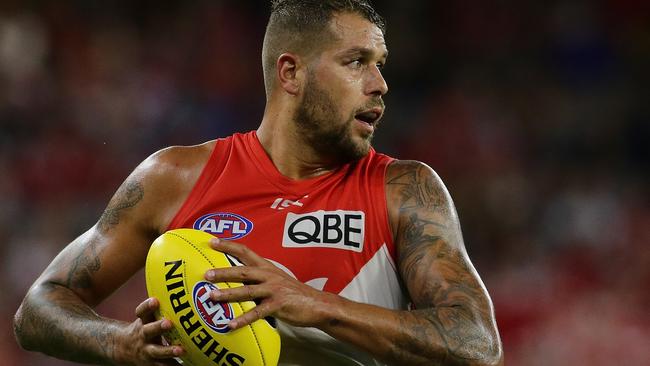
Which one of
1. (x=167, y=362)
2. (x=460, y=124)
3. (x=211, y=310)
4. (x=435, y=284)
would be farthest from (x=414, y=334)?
(x=460, y=124)

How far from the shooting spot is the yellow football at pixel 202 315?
2.75 metres

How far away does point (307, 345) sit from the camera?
3.18 meters

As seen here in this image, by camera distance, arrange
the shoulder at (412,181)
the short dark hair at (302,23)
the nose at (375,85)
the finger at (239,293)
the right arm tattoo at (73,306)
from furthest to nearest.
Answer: the short dark hair at (302,23), the nose at (375,85), the shoulder at (412,181), the right arm tattoo at (73,306), the finger at (239,293)

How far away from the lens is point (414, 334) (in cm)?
288

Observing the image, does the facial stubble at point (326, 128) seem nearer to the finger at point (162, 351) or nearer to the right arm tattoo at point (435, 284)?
the right arm tattoo at point (435, 284)

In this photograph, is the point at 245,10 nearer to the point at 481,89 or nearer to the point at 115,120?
the point at 115,120

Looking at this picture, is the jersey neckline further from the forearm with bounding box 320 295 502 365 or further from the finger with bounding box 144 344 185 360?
the finger with bounding box 144 344 185 360

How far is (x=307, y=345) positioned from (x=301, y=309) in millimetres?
442

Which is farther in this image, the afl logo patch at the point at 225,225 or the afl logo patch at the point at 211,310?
the afl logo patch at the point at 225,225

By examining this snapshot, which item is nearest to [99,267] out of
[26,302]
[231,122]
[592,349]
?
Answer: [26,302]

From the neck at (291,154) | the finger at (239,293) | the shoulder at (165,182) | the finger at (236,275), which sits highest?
the neck at (291,154)

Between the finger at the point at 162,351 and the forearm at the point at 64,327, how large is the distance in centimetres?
23

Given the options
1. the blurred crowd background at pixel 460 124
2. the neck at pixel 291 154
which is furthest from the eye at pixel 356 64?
the blurred crowd background at pixel 460 124

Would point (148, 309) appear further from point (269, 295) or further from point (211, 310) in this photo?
point (269, 295)
